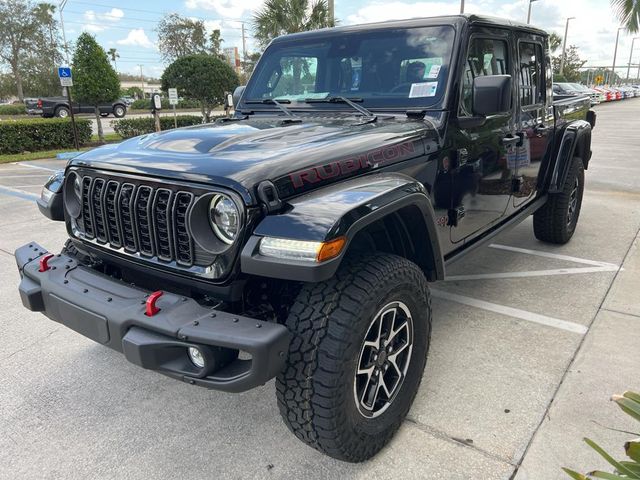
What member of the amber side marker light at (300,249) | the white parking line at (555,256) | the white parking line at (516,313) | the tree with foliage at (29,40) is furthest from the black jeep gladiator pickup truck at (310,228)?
the tree with foliage at (29,40)

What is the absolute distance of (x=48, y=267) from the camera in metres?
2.44

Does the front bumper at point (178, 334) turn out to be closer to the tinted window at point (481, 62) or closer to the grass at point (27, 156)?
the tinted window at point (481, 62)

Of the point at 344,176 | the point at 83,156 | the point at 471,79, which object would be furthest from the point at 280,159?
the point at 471,79

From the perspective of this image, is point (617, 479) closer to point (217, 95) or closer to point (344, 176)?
point (344, 176)

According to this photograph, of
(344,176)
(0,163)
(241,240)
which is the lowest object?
(0,163)

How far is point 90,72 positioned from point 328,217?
53.1 feet

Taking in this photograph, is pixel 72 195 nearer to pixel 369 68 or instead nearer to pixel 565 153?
pixel 369 68

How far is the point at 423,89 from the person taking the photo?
2984mm

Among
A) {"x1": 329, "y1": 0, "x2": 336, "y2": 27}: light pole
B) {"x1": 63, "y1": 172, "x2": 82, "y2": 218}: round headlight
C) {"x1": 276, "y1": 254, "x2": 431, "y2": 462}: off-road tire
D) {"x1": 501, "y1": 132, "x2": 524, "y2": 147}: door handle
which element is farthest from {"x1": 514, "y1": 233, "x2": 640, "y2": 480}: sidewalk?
{"x1": 329, "y1": 0, "x2": 336, "y2": 27}: light pole

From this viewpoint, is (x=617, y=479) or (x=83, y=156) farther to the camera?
Result: (x=83, y=156)

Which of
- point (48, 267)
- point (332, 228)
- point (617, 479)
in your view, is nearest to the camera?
point (617, 479)

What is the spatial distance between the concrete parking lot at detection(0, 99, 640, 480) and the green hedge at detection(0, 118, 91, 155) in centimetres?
1152

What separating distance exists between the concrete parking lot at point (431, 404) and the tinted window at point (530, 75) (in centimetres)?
150

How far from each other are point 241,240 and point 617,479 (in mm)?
1376
